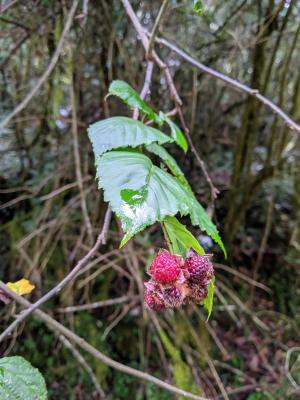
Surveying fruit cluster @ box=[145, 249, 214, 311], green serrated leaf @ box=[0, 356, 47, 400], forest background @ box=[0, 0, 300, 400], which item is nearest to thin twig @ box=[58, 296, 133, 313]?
forest background @ box=[0, 0, 300, 400]

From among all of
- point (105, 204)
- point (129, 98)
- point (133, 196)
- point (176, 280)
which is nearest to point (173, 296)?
point (176, 280)

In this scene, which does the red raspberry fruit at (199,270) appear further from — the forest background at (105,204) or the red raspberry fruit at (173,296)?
the forest background at (105,204)

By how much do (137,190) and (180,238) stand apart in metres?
0.10

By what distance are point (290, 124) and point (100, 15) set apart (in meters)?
1.30

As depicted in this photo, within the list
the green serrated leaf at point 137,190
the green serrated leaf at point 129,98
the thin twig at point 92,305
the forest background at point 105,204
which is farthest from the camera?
the forest background at point 105,204

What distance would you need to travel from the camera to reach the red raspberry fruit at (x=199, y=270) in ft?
1.84

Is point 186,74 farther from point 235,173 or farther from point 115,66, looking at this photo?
point 235,173

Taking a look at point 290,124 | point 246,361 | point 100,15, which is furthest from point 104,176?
point 246,361

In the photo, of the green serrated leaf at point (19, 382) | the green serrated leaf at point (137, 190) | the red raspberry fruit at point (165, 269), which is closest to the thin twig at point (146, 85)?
the green serrated leaf at point (137, 190)

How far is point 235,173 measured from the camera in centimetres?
247

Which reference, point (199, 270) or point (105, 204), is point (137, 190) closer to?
point (199, 270)

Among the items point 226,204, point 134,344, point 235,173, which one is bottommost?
point 134,344

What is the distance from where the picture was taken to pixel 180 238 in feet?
2.02

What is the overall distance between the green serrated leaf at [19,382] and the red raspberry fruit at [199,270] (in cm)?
26
